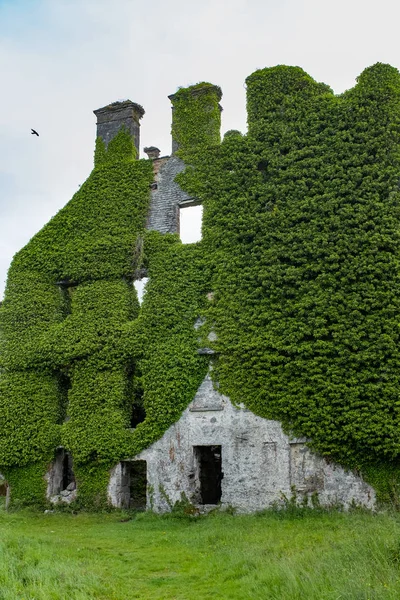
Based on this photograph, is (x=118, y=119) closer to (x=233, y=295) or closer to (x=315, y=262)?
(x=233, y=295)

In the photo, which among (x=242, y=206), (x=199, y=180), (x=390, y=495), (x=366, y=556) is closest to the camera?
(x=366, y=556)

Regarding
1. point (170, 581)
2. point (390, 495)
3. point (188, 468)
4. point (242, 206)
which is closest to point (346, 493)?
point (390, 495)

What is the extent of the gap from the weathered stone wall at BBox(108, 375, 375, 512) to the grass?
70 cm

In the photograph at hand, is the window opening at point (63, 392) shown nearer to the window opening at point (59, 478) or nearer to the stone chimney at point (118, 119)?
the window opening at point (59, 478)

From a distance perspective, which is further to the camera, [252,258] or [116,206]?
[116,206]

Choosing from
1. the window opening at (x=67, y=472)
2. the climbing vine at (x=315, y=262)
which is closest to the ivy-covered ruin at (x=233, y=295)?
the climbing vine at (x=315, y=262)

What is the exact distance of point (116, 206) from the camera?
18594mm

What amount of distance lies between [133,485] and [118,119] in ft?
40.2

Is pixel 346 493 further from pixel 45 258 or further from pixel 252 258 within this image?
pixel 45 258

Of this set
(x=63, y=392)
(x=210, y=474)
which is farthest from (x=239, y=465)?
(x=63, y=392)

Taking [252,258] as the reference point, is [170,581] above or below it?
below

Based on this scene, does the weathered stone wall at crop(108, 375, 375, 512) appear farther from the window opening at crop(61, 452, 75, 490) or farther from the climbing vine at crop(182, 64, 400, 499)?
the window opening at crop(61, 452, 75, 490)

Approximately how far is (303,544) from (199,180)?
Answer: 11.1m

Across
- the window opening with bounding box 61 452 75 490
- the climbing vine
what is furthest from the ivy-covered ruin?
the window opening with bounding box 61 452 75 490
